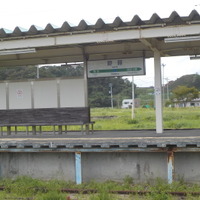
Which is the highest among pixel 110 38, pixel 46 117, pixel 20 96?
pixel 110 38

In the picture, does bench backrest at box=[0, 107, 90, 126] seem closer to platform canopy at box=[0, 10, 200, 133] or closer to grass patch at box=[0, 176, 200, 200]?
platform canopy at box=[0, 10, 200, 133]

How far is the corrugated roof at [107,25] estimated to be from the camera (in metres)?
7.71

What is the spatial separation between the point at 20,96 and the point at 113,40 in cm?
421

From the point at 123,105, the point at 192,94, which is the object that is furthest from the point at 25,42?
the point at 123,105

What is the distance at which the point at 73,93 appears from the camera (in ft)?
34.2

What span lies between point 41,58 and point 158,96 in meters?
4.36

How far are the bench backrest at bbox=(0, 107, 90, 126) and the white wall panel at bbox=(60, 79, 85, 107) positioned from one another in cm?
32

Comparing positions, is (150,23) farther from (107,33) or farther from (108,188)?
(108,188)

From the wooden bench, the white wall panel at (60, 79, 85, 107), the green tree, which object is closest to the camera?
the wooden bench

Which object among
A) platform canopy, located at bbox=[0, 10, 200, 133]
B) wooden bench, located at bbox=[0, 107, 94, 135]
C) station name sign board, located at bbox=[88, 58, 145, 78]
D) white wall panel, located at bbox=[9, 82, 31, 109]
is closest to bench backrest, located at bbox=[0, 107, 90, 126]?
wooden bench, located at bbox=[0, 107, 94, 135]

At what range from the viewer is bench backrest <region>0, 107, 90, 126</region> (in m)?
10.0

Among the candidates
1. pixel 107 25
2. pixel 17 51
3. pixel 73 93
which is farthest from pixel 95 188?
pixel 17 51

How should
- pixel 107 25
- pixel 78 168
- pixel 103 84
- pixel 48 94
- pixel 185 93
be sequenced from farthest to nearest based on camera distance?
pixel 103 84, pixel 185 93, pixel 48 94, pixel 107 25, pixel 78 168

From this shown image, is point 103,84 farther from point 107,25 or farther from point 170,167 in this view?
point 170,167
